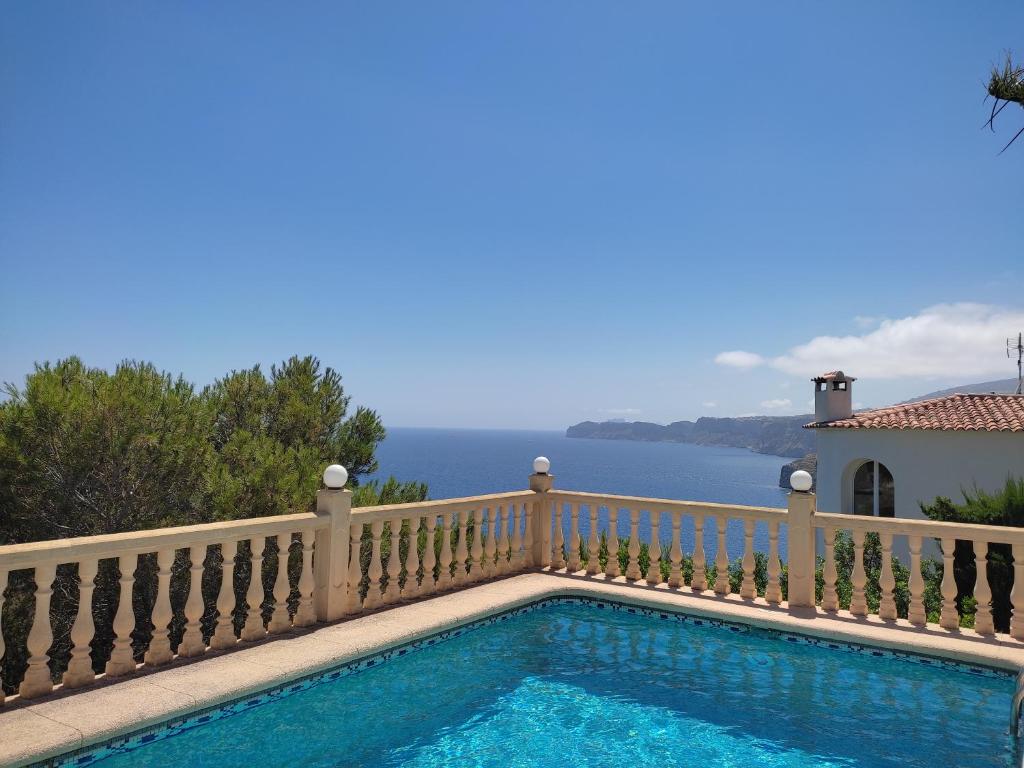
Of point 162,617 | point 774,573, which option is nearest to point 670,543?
point 774,573

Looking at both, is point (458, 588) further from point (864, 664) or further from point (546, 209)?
point (546, 209)

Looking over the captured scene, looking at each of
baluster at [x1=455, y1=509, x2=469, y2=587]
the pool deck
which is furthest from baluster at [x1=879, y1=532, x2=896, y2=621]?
baluster at [x1=455, y1=509, x2=469, y2=587]

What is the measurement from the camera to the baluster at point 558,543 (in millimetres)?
7980

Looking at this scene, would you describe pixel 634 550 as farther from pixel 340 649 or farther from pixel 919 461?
pixel 919 461

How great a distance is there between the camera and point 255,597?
496 centimetres

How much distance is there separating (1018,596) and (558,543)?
14.9 ft

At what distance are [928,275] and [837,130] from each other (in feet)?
32.8

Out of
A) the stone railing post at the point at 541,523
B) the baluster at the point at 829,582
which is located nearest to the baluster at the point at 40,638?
the stone railing post at the point at 541,523

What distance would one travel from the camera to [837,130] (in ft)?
41.0

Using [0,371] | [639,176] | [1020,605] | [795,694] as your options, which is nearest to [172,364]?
[0,371]

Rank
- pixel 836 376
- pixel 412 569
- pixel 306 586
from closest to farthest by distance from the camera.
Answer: pixel 306 586
pixel 412 569
pixel 836 376

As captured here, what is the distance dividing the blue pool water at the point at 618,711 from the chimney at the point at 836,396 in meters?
19.0

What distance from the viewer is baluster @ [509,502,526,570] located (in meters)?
7.72

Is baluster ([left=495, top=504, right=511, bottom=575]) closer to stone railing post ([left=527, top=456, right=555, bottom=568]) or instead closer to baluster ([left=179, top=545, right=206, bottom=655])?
stone railing post ([left=527, top=456, right=555, bottom=568])
